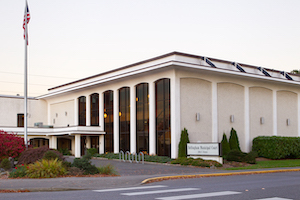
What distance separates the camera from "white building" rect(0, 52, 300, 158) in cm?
2914

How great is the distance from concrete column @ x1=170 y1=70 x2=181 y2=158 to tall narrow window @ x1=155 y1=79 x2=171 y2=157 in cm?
73

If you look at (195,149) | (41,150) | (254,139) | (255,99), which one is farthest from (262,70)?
(41,150)

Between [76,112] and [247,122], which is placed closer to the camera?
[247,122]

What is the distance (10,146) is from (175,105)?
496 inches

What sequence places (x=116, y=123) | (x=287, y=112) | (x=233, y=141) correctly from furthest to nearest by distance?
(x=287, y=112)
(x=116, y=123)
(x=233, y=141)

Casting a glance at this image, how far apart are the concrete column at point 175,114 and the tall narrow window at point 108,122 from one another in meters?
9.21

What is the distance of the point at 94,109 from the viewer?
127ft

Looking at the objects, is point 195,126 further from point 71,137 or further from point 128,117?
point 71,137

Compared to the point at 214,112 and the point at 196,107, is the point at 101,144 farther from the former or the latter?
the point at 214,112

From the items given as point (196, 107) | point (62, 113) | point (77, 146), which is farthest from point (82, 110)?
point (196, 107)

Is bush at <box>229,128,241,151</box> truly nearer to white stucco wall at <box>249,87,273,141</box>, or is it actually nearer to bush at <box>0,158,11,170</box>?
white stucco wall at <box>249,87,273,141</box>

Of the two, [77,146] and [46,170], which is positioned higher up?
[46,170]

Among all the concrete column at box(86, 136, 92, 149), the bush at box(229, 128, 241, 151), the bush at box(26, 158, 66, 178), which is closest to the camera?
the bush at box(26, 158, 66, 178)

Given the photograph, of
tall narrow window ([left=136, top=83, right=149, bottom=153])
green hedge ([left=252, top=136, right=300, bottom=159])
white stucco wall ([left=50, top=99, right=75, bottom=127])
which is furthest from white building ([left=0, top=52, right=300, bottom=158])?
green hedge ([left=252, top=136, right=300, bottom=159])
